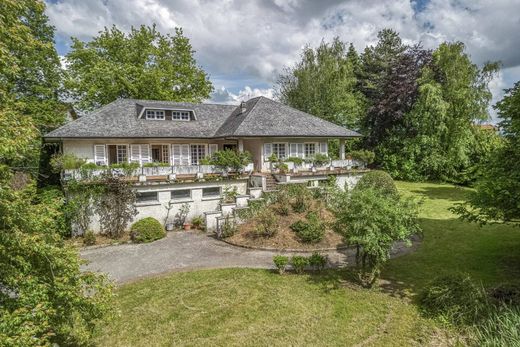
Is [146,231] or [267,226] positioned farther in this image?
[146,231]

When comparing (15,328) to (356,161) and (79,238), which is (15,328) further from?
(356,161)

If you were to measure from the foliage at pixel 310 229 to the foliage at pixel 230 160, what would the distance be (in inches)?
293

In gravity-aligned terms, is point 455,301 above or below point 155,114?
below

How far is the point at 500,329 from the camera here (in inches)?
295

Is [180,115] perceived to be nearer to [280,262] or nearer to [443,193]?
[280,262]

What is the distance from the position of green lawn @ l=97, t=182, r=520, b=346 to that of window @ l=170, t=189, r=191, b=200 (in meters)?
8.29

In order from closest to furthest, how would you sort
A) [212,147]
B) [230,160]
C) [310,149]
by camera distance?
1. [230,160]
2. [212,147]
3. [310,149]

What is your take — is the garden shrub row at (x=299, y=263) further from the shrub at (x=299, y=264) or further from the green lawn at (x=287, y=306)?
the green lawn at (x=287, y=306)

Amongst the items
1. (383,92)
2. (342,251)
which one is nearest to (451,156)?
(383,92)

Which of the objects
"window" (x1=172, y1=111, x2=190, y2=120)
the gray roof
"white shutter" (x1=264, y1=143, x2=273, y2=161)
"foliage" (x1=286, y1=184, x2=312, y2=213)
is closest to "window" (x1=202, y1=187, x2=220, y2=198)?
the gray roof

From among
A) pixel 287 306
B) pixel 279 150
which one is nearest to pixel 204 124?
pixel 279 150

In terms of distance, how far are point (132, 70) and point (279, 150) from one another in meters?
21.9

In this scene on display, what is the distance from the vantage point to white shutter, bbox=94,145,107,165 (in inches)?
829

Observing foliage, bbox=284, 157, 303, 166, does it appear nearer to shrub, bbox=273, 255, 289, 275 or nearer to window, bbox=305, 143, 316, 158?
window, bbox=305, 143, 316, 158
